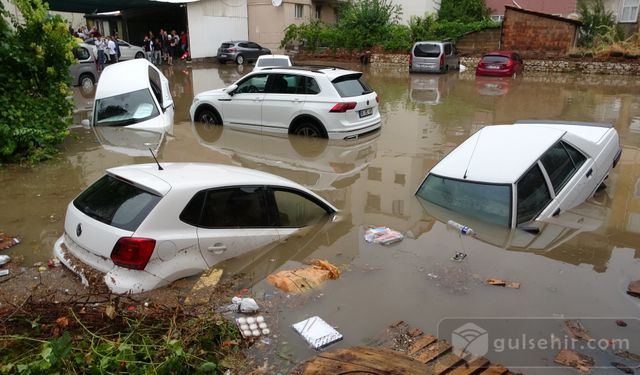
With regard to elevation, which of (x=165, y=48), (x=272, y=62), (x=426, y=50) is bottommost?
(x=272, y=62)

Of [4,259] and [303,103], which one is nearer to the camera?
[4,259]

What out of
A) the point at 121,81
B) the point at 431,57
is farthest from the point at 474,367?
the point at 431,57

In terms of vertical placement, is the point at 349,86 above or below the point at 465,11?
below

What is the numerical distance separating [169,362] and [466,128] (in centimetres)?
1146

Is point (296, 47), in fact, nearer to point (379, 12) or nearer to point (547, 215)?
point (379, 12)

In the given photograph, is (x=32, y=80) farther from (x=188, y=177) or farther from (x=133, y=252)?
(x=133, y=252)

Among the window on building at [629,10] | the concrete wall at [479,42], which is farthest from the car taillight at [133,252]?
the window on building at [629,10]

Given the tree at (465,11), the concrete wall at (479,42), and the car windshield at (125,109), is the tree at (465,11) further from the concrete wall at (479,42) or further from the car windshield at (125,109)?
the car windshield at (125,109)

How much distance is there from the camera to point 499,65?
82.6 feet

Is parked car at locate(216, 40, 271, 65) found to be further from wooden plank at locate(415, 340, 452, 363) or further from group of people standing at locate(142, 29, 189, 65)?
wooden plank at locate(415, 340, 452, 363)

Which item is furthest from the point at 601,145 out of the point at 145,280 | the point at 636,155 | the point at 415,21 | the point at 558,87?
the point at 415,21

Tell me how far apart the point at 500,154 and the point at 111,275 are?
206 inches

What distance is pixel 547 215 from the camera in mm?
6672

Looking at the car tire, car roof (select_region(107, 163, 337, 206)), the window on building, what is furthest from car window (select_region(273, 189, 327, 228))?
the window on building
